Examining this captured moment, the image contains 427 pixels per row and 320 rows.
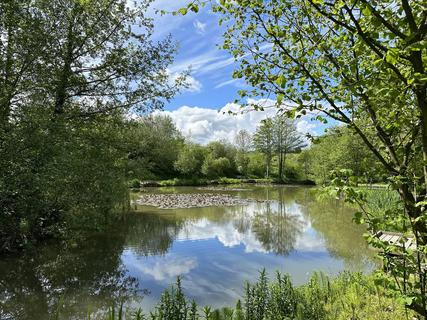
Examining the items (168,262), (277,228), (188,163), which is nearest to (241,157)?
(188,163)

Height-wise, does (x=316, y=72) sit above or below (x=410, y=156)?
above

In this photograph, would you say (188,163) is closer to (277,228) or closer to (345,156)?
(345,156)

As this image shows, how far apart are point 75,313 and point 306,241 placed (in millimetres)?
9076

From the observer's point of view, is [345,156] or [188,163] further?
[188,163]

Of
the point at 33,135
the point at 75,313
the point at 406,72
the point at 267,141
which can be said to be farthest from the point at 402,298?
the point at 267,141

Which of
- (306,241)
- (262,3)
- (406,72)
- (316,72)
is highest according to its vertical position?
(262,3)

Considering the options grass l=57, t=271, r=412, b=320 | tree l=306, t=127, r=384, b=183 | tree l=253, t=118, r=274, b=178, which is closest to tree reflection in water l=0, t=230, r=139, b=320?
grass l=57, t=271, r=412, b=320

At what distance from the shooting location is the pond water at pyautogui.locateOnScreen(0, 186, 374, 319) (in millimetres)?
6961

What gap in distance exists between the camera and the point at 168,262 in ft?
32.0

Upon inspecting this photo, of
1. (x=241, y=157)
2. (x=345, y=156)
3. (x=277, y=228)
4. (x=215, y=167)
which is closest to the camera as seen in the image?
(x=277, y=228)

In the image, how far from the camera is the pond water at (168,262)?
696 centimetres

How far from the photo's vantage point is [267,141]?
58656 mm

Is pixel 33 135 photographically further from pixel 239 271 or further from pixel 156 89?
pixel 239 271

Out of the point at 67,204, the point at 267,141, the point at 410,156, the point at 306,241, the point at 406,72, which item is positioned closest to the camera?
the point at 406,72
